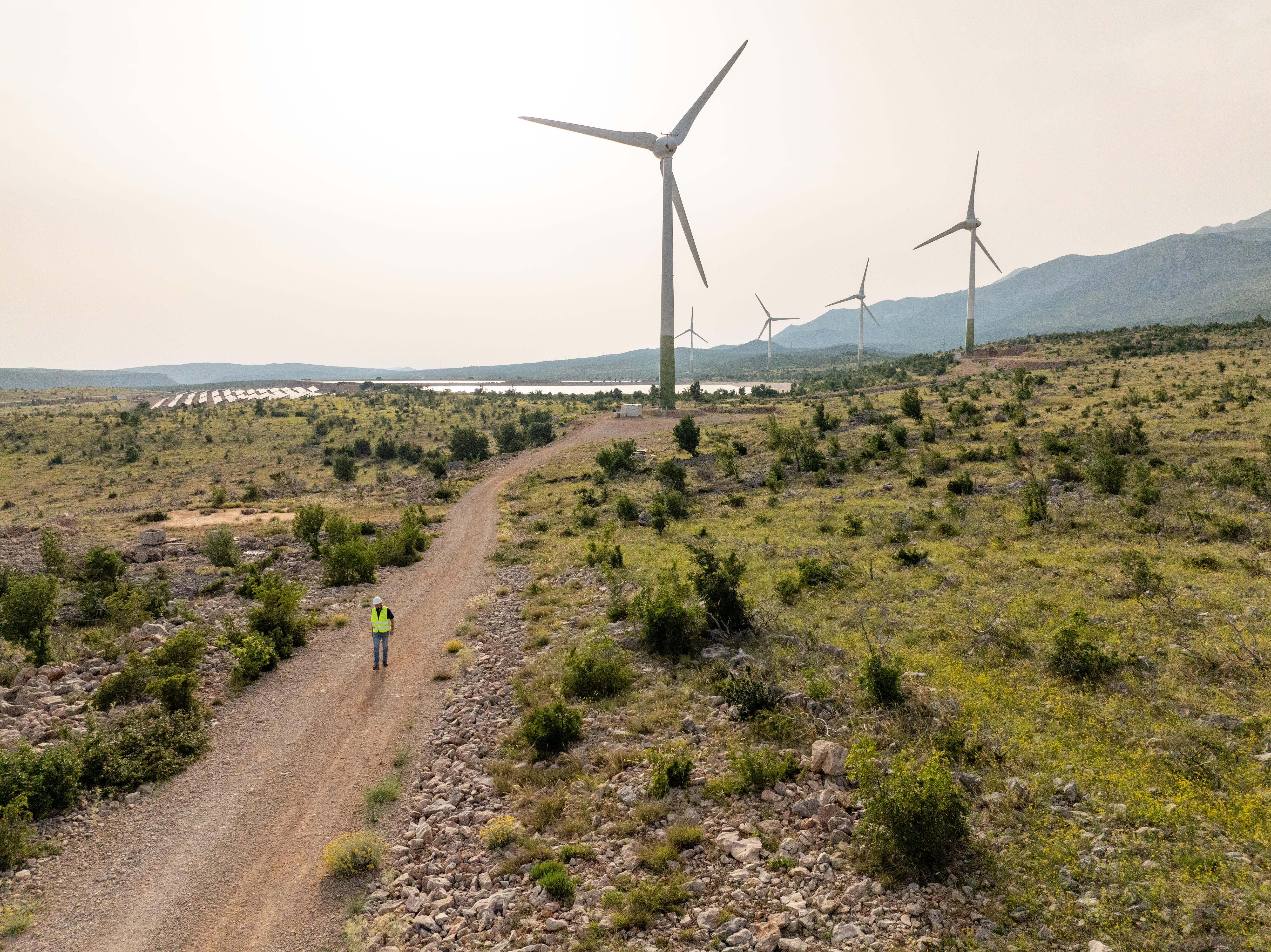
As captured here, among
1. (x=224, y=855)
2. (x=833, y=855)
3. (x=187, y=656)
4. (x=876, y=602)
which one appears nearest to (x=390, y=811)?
(x=224, y=855)

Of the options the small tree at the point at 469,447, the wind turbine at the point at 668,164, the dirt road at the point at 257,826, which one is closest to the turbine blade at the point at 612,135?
the wind turbine at the point at 668,164

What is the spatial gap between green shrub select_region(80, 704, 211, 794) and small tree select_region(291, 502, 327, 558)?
65.5 ft

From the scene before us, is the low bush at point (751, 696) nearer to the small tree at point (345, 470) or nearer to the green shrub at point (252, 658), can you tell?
the green shrub at point (252, 658)

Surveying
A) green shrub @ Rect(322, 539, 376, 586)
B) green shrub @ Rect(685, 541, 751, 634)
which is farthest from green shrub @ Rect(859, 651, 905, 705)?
green shrub @ Rect(322, 539, 376, 586)

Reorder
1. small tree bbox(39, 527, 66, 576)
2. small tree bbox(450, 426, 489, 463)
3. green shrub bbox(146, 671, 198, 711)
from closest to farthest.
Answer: green shrub bbox(146, 671, 198, 711), small tree bbox(39, 527, 66, 576), small tree bbox(450, 426, 489, 463)

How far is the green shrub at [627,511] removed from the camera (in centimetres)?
3991

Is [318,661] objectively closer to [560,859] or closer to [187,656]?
[187,656]

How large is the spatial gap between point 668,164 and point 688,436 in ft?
125

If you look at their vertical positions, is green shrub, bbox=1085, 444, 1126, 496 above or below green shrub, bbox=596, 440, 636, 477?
above

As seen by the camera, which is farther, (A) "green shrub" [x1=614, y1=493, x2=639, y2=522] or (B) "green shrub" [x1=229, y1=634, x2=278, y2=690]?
(A) "green shrub" [x1=614, y1=493, x2=639, y2=522]

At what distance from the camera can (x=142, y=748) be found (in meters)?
14.7

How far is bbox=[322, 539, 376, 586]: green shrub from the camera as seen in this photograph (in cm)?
2953

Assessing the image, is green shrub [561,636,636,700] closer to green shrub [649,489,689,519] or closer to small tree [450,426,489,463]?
green shrub [649,489,689,519]

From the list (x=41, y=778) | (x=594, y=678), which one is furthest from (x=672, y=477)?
(x=41, y=778)
